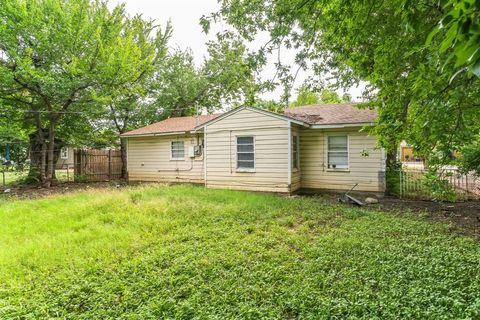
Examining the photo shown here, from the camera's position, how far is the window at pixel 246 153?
10555mm

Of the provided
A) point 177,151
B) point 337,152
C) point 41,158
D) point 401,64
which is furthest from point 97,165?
point 401,64

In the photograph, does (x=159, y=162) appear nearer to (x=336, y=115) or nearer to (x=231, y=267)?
(x=336, y=115)

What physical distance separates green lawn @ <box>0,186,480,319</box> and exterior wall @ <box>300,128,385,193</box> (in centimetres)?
335

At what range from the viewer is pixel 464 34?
38.7 inches

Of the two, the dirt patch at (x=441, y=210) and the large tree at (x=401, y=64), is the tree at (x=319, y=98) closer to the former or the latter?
the dirt patch at (x=441, y=210)

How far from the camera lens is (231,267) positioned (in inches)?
154

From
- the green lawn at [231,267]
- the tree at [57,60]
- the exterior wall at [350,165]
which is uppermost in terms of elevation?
the tree at [57,60]

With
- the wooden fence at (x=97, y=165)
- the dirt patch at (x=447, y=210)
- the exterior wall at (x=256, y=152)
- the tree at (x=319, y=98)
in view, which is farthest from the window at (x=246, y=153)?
the wooden fence at (x=97, y=165)

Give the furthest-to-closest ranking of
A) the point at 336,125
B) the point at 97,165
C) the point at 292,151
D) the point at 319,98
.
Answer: the point at 319,98
the point at 97,165
the point at 292,151
the point at 336,125

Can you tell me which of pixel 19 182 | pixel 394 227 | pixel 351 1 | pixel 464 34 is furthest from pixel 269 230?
pixel 19 182

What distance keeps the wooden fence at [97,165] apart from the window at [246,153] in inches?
340

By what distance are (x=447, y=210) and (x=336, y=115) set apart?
484 cm

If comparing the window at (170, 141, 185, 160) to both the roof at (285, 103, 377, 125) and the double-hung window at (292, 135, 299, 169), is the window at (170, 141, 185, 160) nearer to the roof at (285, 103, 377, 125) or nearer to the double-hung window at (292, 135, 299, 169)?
the roof at (285, 103, 377, 125)

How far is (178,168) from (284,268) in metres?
10.1
